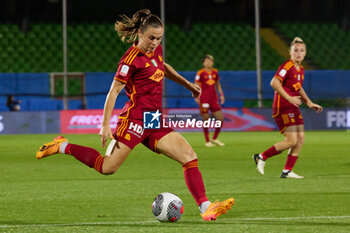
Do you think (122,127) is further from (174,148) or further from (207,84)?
(207,84)

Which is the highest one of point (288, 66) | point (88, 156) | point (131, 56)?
point (131, 56)

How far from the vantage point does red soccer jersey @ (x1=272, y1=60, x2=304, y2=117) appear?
32.5 ft

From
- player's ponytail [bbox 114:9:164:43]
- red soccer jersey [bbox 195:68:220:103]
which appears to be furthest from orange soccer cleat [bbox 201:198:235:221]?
red soccer jersey [bbox 195:68:220:103]

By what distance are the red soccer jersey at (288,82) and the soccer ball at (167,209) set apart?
4.07 metres

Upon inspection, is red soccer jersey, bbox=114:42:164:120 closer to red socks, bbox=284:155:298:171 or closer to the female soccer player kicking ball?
the female soccer player kicking ball

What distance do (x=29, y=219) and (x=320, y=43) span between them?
22886 mm

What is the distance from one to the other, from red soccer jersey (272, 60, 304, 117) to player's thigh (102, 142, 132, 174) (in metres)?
4.11

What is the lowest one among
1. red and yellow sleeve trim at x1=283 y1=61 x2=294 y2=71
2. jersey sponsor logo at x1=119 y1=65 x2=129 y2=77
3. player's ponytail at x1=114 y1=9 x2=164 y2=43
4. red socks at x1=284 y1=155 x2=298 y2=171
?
red socks at x1=284 y1=155 x2=298 y2=171

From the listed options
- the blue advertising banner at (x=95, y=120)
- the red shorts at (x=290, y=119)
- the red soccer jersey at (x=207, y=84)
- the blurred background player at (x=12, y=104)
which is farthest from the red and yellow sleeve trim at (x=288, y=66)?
the blurred background player at (x=12, y=104)

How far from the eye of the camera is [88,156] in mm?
6520

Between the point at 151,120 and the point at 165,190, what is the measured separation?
8.60 feet

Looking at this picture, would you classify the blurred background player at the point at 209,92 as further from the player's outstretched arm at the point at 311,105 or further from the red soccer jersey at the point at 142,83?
the red soccer jersey at the point at 142,83

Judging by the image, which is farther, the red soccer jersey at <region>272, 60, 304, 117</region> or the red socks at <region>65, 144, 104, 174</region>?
the red soccer jersey at <region>272, 60, 304, 117</region>

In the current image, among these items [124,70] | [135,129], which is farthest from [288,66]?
[124,70]
